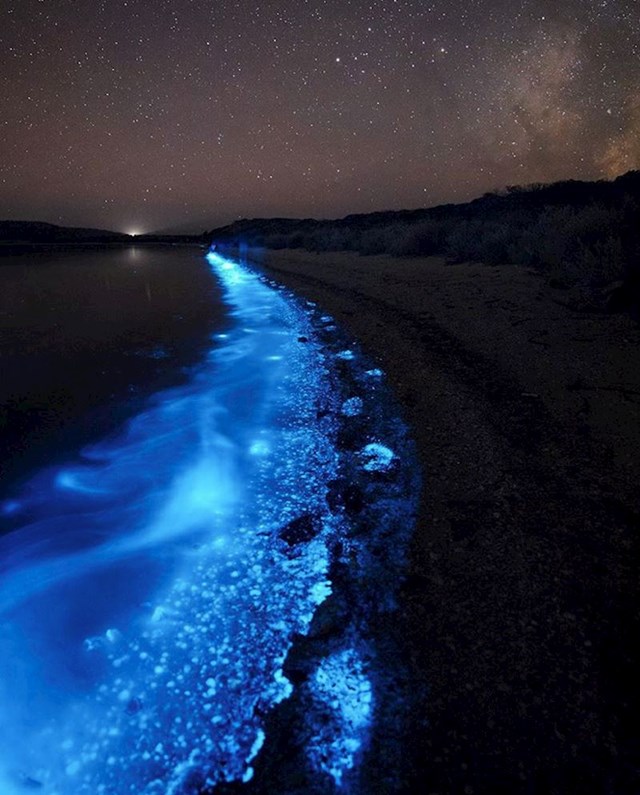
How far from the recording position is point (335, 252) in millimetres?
24078

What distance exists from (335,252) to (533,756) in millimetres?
24481

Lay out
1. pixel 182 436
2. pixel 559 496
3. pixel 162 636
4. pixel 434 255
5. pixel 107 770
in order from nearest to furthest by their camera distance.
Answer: pixel 107 770 → pixel 162 636 → pixel 559 496 → pixel 182 436 → pixel 434 255

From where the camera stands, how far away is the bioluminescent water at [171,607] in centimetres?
147

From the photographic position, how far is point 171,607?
207cm

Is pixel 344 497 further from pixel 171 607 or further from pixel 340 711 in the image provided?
pixel 340 711

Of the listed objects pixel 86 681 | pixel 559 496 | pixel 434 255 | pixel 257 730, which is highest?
pixel 434 255

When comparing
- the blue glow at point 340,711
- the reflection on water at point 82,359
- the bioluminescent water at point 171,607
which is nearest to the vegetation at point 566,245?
the bioluminescent water at point 171,607

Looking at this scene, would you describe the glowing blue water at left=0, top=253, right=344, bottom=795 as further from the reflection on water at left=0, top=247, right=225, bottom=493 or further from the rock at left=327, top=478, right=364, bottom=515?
the reflection on water at left=0, top=247, right=225, bottom=493

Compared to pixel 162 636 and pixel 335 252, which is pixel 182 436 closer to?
pixel 162 636

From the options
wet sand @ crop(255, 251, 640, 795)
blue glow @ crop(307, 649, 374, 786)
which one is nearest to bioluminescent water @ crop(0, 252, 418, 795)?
blue glow @ crop(307, 649, 374, 786)

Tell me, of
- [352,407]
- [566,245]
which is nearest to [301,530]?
[352,407]

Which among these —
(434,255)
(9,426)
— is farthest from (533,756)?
(434,255)

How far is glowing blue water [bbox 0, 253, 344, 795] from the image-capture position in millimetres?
1485

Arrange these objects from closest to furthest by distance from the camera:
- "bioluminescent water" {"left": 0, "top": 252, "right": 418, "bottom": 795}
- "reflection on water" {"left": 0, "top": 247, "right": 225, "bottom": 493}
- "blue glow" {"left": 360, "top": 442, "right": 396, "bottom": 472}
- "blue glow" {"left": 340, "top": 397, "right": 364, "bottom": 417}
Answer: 1. "bioluminescent water" {"left": 0, "top": 252, "right": 418, "bottom": 795}
2. "blue glow" {"left": 360, "top": 442, "right": 396, "bottom": 472}
3. "blue glow" {"left": 340, "top": 397, "right": 364, "bottom": 417}
4. "reflection on water" {"left": 0, "top": 247, "right": 225, "bottom": 493}
